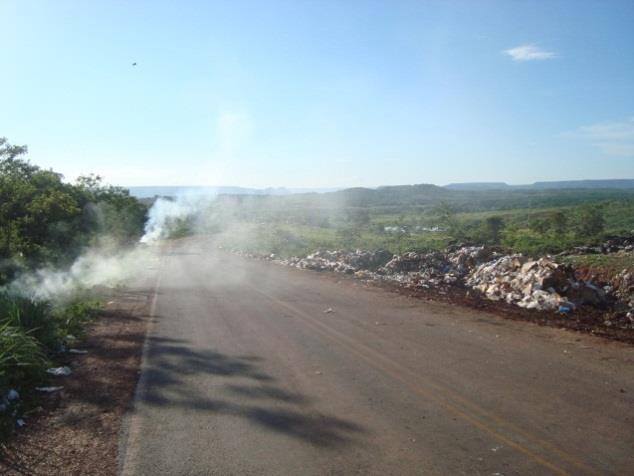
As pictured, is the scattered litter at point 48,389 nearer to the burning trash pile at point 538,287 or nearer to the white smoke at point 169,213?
the burning trash pile at point 538,287

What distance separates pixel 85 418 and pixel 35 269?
8787 mm

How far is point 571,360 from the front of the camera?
8250mm

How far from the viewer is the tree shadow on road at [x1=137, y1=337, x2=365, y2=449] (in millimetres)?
5566

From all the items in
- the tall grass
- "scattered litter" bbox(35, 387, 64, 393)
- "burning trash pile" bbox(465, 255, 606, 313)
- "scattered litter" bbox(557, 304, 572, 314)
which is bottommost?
"scattered litter" bbox(557, 304, 572, 314)

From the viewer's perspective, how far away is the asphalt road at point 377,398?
4879 millimetres

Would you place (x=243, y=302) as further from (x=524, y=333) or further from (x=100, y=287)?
(x=524, y=333)

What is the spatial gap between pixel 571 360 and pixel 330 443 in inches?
198

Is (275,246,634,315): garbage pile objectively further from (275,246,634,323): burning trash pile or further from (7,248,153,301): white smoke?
(7,248,153,301): white smoke

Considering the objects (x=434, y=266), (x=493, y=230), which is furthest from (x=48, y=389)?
(x=493, y=230)

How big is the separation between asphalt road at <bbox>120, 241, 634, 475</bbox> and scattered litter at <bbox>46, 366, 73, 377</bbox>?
1156 mm

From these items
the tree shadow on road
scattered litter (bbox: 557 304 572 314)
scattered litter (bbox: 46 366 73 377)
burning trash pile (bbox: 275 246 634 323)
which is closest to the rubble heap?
burning trash pile (bbox: 275 246 634 323)

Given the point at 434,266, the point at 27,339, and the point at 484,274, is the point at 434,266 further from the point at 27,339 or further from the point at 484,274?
the point at 27,339

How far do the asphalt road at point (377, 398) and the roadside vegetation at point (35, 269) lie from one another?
158 cm

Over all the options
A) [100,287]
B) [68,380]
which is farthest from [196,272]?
[68,380]
